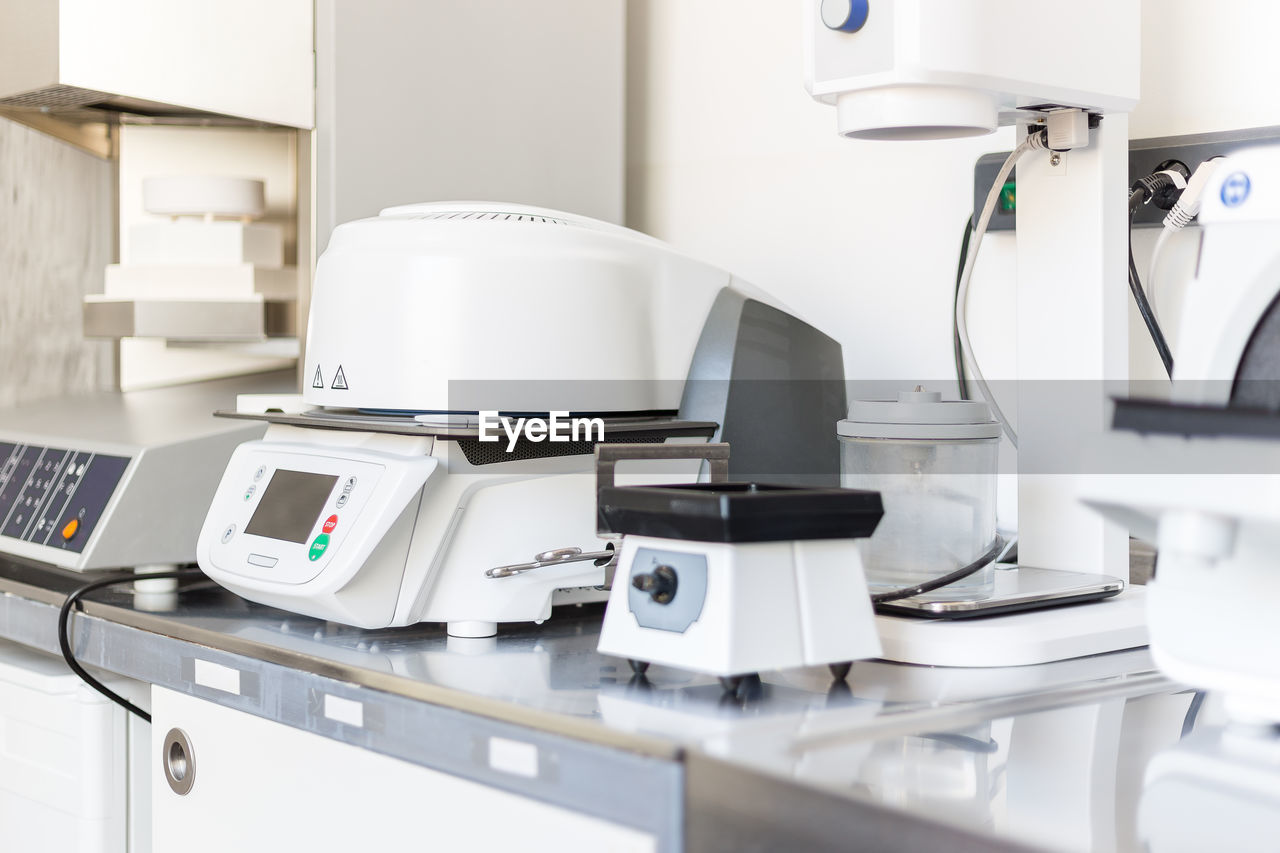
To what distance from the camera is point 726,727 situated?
0.79 m

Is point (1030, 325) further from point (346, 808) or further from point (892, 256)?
point (346, 808)

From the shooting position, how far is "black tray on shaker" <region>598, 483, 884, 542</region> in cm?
82

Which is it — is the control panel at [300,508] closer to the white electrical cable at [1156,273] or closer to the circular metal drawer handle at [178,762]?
the circular metal drawer handle at [178,762]

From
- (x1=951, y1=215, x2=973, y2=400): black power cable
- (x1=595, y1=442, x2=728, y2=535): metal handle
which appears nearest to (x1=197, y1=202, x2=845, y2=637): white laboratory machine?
(x1=595, y1=442, x2=728, y2=535): metal handle

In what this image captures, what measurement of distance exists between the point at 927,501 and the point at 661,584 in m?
0.38

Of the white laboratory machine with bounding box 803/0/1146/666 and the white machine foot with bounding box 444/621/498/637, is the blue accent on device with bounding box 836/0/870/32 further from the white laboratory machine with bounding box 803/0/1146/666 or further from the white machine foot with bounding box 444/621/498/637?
the white machine foot with bounding box 444/621/498/637

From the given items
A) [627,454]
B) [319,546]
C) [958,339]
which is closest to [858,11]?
[627,454]

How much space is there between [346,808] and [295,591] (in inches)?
7.0

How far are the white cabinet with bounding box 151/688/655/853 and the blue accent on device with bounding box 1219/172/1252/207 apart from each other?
0.51 metres

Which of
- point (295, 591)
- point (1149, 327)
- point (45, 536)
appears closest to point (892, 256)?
point (1149, 327)

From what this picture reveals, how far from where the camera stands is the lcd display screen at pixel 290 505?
3.52 feet

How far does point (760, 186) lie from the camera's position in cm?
175

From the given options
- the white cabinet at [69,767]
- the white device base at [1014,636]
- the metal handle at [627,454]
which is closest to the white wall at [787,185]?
the white device base at [1014,636]

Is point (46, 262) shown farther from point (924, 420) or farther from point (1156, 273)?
point (1156, 273)
